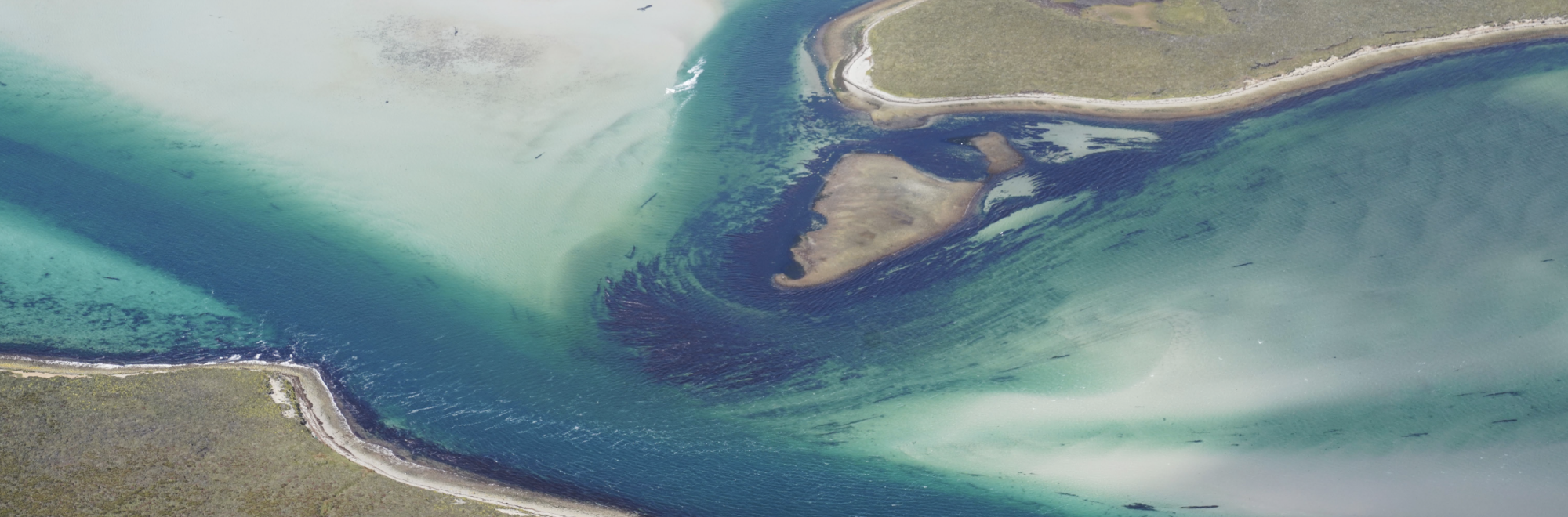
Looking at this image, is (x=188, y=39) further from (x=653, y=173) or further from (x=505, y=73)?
(x=653, y=173)

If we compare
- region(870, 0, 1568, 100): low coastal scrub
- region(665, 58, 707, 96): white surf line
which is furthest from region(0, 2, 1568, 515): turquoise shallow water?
region(870, 0, 1568, 100): low coastal scrub

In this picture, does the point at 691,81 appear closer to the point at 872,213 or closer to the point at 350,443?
the point at 872,213

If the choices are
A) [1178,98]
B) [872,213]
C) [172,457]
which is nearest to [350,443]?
[172,457]

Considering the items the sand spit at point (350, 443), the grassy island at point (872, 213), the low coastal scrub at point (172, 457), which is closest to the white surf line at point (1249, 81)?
the grassy island at point (872, 213)

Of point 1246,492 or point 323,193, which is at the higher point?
point 323,193

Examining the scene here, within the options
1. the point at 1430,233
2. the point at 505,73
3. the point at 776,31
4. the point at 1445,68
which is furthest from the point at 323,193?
the point at 1445,68

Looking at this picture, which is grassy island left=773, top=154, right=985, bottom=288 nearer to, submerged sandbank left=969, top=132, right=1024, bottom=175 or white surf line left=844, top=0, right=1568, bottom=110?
submerged sandbank left=969, top=132, right=1024, bottom=175
